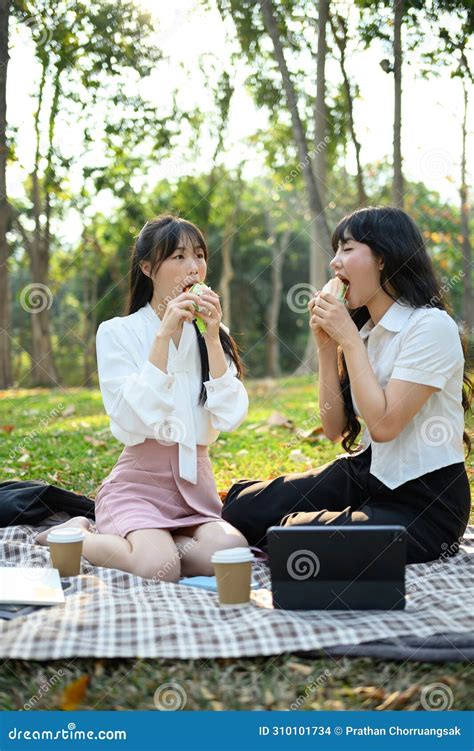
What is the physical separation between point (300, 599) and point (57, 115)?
1165 cm

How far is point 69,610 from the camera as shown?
3010 millimetres

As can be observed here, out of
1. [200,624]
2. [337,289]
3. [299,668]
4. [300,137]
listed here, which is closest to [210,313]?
[337,289]

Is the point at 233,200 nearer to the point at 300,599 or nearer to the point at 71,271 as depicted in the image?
the point at 71,271

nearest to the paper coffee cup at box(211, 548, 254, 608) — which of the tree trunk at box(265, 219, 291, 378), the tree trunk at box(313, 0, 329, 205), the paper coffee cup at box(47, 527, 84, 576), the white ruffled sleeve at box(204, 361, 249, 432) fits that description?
the paper coffee cup at box(47, 527, 84, 576)

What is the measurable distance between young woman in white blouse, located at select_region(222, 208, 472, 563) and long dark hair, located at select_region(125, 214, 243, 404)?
20.9 inches

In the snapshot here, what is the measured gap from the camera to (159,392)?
3783 mm

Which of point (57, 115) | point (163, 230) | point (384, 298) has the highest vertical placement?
point (57, 115)

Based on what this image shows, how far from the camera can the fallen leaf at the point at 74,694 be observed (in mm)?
2570

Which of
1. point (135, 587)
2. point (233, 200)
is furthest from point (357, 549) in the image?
point (233, 200)

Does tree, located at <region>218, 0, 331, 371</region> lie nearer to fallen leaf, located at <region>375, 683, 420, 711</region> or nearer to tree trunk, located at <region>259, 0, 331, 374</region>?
tree trunk, located at <region>259, 0, 331, 374</region>

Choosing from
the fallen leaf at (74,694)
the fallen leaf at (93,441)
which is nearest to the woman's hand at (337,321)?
the fallen leaf at (74,694)

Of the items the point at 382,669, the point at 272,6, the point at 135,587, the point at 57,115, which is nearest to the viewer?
the point at 382,669

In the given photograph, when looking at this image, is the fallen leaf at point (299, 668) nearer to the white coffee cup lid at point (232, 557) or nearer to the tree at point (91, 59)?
the white coffee cup lid at point (232, 557)

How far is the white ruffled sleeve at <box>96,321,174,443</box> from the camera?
3779mm
